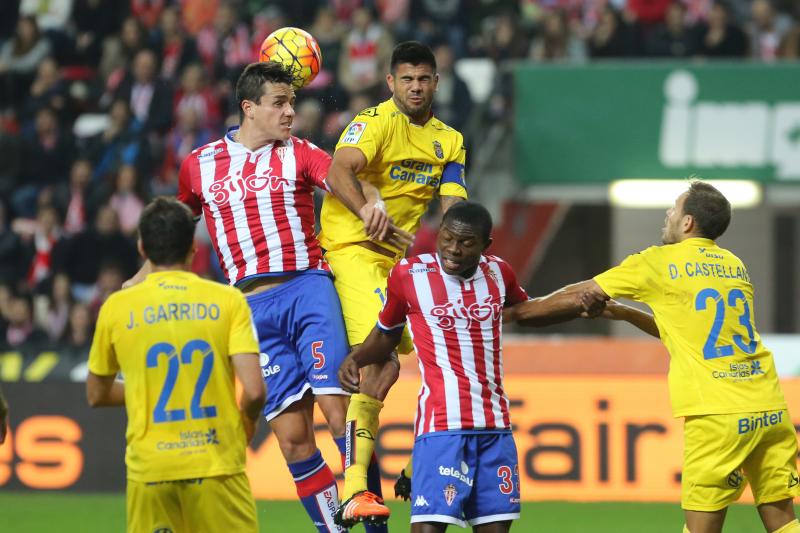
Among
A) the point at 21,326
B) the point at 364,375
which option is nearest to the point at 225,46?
the point at 21,326

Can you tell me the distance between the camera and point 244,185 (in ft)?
24.6

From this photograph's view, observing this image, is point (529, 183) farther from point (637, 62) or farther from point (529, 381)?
point (529, 381)

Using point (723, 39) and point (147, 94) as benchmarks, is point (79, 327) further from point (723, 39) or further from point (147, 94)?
point (723, 39)

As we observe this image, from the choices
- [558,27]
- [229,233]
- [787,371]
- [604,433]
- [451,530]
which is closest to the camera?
[229,233]

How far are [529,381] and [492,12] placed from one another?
6.39m

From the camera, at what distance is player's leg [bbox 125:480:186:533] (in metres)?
5.67

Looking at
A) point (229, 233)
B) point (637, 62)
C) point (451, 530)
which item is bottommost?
point (451, 530)

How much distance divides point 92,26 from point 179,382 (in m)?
12.4

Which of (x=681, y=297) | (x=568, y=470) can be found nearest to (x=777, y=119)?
(x=568, y=470)

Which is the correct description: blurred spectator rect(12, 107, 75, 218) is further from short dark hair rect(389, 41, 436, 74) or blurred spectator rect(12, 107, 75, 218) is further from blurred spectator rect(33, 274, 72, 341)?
short dark hair rect(389, 41, 436, 74)

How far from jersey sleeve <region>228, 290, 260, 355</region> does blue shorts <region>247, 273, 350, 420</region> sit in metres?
1.64

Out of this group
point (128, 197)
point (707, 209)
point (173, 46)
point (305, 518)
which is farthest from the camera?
point (173, 46)

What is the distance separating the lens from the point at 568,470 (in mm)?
11266

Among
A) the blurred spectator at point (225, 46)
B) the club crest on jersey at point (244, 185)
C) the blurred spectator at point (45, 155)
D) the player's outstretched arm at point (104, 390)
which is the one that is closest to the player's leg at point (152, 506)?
the player's outstretched arm at point (104, 390)
